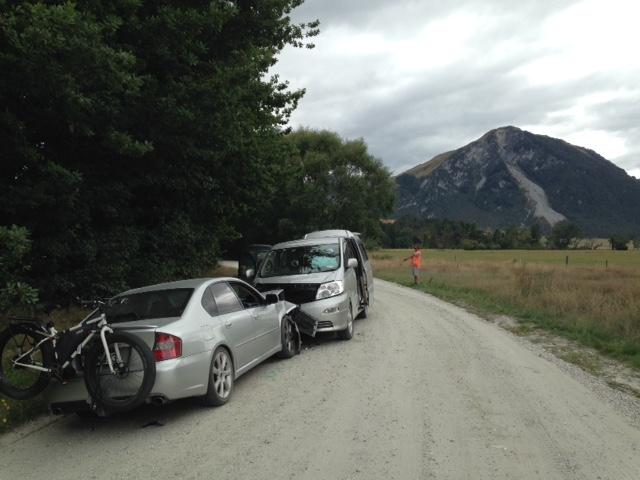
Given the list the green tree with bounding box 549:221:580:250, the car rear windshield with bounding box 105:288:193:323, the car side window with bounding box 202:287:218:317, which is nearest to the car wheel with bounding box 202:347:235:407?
the car side window with bounding box 202:287:218:317

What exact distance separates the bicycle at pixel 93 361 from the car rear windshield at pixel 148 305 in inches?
23.2

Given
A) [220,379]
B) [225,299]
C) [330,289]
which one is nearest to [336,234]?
[330,289]

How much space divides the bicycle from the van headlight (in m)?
4.41

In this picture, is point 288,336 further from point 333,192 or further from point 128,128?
point 333,192

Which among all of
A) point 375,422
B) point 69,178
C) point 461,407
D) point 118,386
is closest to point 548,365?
point 461,407

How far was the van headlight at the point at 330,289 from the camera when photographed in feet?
30.4

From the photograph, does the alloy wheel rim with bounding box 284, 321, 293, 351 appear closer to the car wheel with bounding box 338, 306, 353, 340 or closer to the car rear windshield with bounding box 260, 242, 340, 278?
the car wheel with bounding box 338, 306, 353, 340

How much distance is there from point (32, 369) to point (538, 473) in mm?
4861

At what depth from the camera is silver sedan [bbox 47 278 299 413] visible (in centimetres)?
518

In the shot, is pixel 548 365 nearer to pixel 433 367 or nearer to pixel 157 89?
pixel 433 367

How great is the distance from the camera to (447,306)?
48.4ft

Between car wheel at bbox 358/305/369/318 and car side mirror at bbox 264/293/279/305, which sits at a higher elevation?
car side mirror at bbox 264/293/279/305

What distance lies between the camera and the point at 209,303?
6.30 meters

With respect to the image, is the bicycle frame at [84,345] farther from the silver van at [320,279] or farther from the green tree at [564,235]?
the green tree at [564,235]
